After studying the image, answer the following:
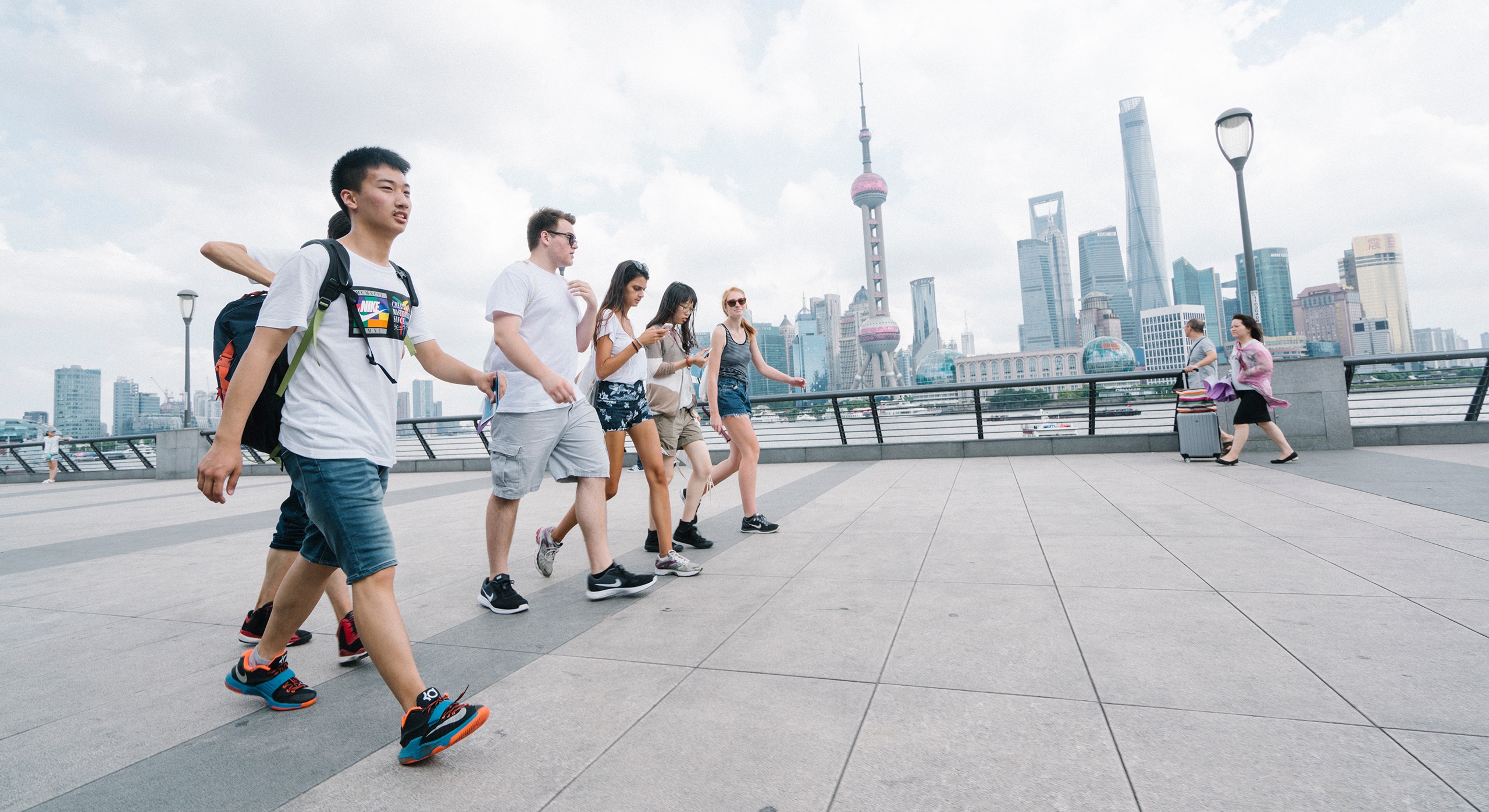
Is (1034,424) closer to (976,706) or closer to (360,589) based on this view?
(976,706)

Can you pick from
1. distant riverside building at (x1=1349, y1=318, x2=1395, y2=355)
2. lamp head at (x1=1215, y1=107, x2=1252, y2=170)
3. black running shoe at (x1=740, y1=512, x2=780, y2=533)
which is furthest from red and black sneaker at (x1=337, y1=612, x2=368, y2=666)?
distant riverside building at (x1=1349, y1=318, x2=1395, y2=355)

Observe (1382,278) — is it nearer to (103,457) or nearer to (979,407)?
(979,407)

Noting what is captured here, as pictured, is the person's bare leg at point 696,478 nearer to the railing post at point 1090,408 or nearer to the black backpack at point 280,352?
the black backpack at point 280,352

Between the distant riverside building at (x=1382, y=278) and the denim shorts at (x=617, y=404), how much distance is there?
176620mm

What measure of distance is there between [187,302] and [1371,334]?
568ft

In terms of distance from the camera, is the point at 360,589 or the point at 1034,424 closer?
the point at 360,589

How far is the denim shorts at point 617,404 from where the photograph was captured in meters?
3.49

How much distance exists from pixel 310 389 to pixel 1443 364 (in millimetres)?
12134

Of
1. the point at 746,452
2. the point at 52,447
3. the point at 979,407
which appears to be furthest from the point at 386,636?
the point at 52,447

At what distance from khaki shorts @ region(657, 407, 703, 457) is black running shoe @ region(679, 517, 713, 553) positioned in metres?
0.48

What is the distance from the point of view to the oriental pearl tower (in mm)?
162750

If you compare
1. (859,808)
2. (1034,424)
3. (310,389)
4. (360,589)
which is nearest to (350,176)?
(310,389)

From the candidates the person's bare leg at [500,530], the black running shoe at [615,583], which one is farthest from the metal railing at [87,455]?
the black running shoe at [615,583]

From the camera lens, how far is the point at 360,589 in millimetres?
1831
